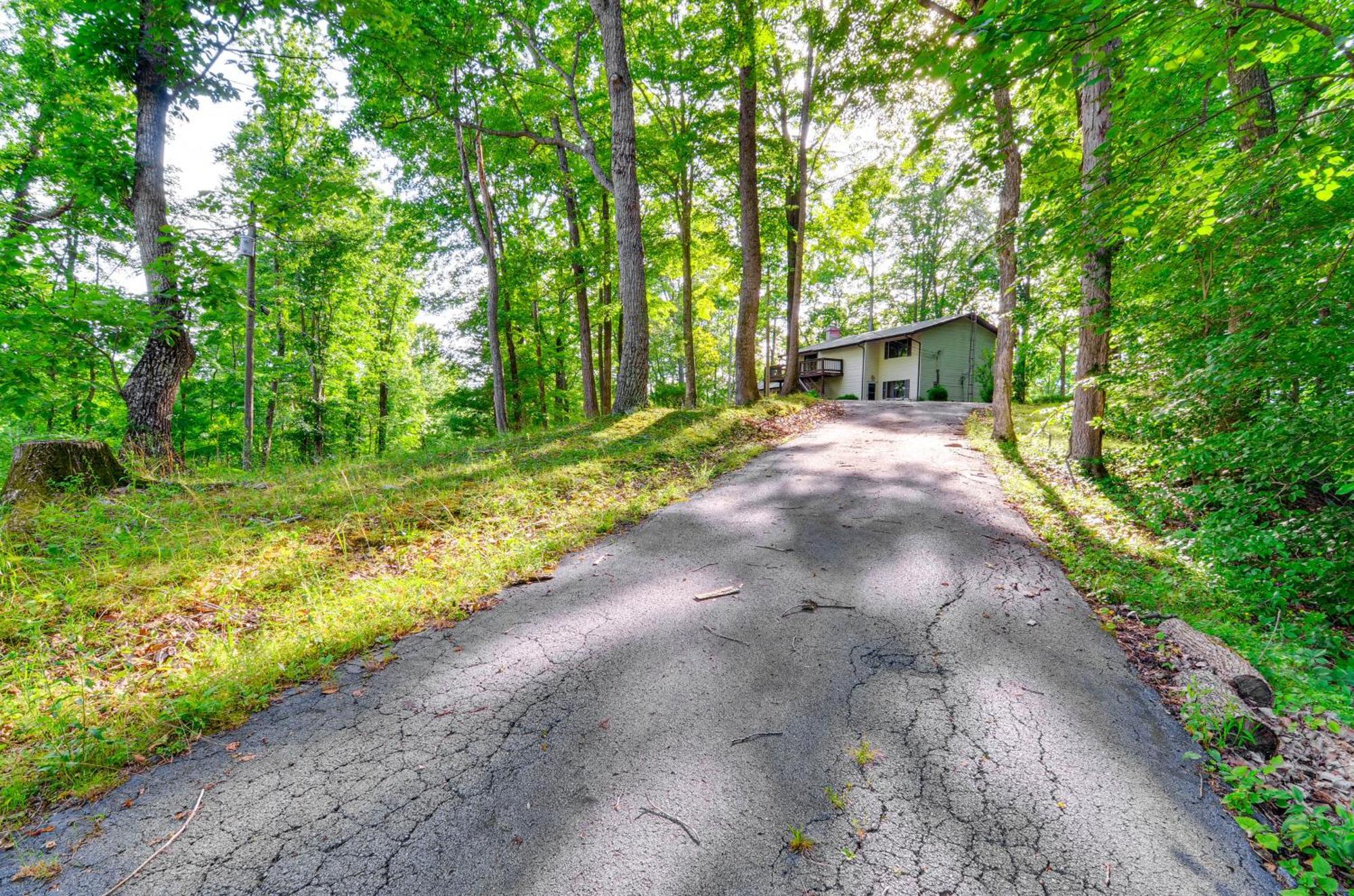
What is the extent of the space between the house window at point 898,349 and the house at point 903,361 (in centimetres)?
4

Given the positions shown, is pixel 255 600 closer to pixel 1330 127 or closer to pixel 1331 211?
pixel 1330 127

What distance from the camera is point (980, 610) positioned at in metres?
3.17

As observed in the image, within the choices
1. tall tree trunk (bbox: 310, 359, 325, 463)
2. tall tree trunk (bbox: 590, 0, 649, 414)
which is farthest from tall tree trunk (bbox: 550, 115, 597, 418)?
tall tree trunk (bbox: 310, 359, 325, 463)

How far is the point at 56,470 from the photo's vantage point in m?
4.13

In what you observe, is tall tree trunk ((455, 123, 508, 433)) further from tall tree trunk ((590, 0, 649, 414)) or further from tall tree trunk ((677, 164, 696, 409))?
tall tree trunk ((590, 0, 649, 414))

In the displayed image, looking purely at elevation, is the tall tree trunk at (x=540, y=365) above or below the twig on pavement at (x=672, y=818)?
above

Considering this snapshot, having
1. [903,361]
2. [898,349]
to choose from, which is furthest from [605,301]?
[898,349]

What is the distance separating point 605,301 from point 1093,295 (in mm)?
13550

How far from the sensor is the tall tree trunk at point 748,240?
36.4 ft

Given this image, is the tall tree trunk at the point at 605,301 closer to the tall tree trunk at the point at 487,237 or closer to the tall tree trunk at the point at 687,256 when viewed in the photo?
the tall tree trunk at the point at 687,256

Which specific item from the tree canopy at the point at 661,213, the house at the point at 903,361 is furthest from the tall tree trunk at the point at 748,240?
the house at the point at 903,361

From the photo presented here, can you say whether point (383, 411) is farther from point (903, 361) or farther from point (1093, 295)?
point (903, 361)

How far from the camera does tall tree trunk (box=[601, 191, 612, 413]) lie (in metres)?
14.1

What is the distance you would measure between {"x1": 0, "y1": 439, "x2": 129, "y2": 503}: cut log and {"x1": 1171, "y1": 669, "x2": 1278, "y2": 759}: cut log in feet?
26.5
